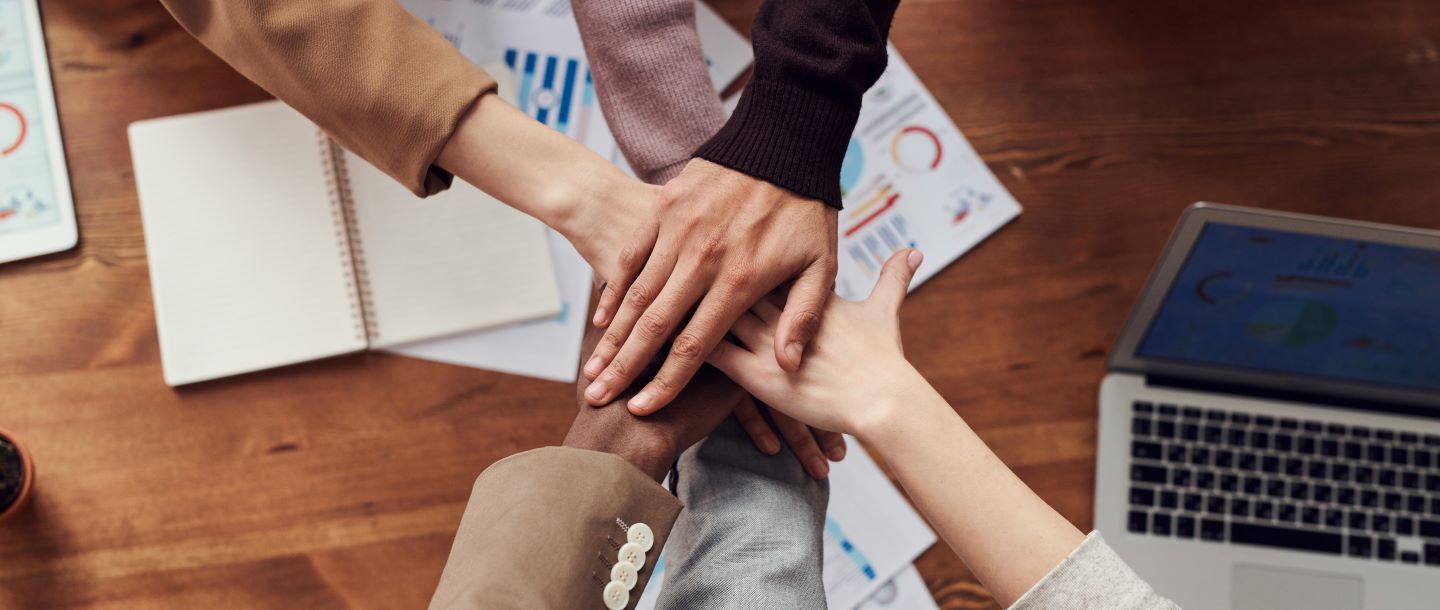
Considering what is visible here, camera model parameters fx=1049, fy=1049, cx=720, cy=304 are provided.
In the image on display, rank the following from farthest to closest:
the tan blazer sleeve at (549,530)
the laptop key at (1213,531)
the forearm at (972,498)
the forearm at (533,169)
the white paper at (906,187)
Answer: the white paper at (906,187) → the laptop key at (1213,531) → the forearm at (533,169) → the forearm at (972,498) → the tan blazer sleeve at (549,530)

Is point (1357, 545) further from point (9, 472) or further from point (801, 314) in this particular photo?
point (9, 472)

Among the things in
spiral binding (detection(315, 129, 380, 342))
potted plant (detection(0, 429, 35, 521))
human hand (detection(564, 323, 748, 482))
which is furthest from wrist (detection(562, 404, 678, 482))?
potted plant (detection(0, 429, 35, 521))

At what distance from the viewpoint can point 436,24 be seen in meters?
1.12

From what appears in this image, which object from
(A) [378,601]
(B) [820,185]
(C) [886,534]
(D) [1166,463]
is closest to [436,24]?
(B) [820,185]

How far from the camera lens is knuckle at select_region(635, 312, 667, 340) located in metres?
0.85

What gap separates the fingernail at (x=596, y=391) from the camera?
843 mm

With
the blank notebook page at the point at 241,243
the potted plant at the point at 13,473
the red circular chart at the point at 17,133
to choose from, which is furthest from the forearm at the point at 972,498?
the red circular chart at the point at 17,133

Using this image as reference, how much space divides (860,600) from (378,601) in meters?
0.47

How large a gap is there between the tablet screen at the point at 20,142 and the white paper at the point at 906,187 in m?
0.82

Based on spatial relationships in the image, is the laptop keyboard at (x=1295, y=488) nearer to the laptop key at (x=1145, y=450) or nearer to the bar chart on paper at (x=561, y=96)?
the laptop key at (x=1145, y=450)

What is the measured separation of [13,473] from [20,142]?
1.11 ft

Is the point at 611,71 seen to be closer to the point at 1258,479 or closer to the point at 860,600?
the point at 860,600

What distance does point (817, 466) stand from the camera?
0.94 m

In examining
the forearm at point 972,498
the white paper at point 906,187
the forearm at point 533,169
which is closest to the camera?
the forearm at point 972,498
